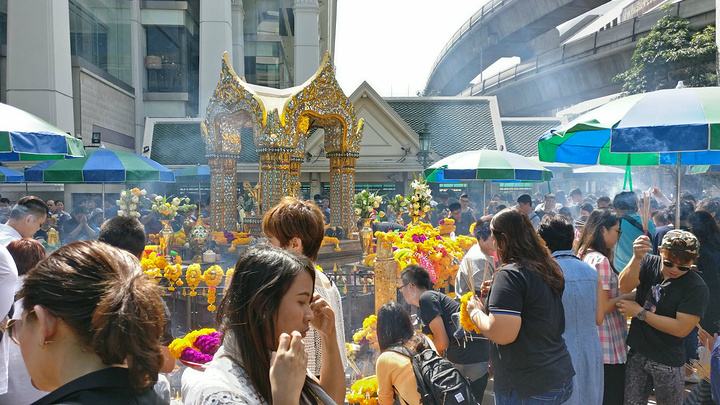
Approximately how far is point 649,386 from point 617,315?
57 centimetres

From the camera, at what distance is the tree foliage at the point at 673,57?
20.5 m

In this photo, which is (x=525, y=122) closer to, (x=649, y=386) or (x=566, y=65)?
(x=566, y=65)

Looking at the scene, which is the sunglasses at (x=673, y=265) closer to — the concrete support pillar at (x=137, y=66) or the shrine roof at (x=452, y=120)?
the shrine roof at (x=452, y=120)

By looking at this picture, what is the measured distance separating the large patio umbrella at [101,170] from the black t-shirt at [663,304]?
9792 millimetres

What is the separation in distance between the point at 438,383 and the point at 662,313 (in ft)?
6.02

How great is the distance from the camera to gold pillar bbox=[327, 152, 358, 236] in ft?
43.7

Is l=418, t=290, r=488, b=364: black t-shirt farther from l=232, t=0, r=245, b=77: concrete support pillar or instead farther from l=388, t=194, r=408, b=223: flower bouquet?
l=232, t=0, r=245, b=77: concrete support pillar

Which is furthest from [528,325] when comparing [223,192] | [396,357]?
[223,192]

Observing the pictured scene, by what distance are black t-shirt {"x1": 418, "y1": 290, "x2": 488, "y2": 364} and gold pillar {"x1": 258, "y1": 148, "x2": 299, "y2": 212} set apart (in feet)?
22.4

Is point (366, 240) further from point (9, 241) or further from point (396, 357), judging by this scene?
point (396, 357)

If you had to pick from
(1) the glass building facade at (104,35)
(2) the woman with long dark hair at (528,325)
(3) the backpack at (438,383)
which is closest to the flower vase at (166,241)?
(3) the backpack at (438,383)

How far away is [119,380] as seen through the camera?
170cm

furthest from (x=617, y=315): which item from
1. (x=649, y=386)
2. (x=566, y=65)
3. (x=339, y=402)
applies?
(x=566, y=65)

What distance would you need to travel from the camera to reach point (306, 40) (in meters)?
27.4
